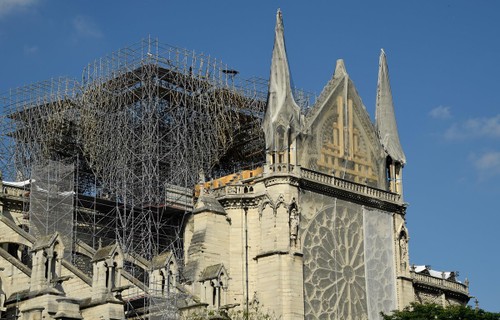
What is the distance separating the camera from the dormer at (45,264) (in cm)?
4731

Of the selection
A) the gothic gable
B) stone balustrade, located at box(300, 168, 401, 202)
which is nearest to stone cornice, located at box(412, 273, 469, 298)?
stone balustrade, located at box(300, 168, 401, 202)

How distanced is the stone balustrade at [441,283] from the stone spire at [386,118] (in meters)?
7.24

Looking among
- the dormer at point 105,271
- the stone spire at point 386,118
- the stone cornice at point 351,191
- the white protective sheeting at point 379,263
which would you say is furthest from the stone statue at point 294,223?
the dormer at point 105,271

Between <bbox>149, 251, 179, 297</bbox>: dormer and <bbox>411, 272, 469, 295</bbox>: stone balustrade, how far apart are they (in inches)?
776

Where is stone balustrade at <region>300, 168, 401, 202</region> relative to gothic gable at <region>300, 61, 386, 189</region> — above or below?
below

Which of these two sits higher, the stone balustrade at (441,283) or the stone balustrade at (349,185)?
the stone balustrade at (349,185)

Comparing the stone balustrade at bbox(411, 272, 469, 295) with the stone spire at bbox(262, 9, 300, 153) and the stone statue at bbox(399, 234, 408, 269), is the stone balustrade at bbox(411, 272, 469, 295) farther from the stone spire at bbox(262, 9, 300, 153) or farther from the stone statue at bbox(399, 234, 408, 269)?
the stone spire at bbox(262, 9, 300, 153)

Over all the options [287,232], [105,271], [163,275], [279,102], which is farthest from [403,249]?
[105,271]

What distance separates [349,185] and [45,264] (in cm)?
2052

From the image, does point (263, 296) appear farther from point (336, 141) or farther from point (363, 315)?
point (336, 141)

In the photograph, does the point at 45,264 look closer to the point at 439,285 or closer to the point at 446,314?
the point at 446,314

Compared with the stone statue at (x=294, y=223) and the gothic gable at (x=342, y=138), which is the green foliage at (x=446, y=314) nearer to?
the stone statue at (x=294, y=223)

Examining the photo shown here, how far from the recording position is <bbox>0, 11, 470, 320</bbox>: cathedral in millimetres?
55000

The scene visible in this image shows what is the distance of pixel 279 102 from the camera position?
6181 centimetres
